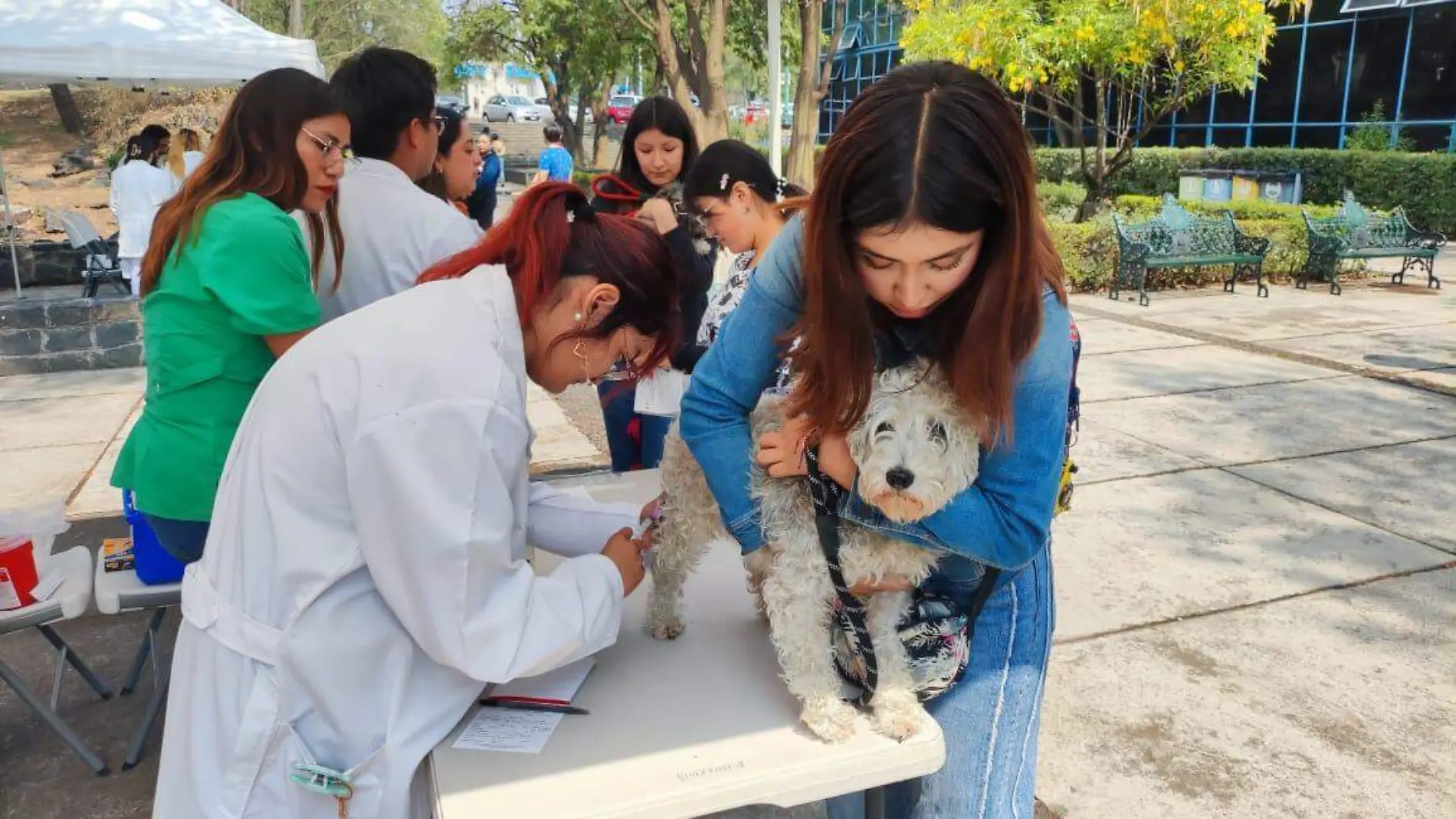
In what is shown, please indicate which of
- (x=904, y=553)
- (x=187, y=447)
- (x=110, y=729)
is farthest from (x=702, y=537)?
(x=110, y=729)

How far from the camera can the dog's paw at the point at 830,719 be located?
1635 millimetres

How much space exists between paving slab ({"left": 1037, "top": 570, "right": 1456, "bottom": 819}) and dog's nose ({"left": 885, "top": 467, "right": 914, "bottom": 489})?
1.92m

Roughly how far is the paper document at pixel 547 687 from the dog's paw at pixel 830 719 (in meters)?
0.43

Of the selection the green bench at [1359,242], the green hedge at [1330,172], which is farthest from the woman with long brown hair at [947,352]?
the green hedge at [1330,172]

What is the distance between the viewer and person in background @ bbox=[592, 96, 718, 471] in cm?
379

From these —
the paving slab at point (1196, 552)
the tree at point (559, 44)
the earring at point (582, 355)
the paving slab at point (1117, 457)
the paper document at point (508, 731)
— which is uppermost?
the tree at point (559, 44)

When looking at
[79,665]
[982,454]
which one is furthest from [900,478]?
[79,665]

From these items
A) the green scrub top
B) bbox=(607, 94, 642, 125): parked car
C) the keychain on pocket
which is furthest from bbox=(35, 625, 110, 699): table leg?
bbox=(607, 94, 642, 125): parked car

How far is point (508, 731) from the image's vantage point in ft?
5.45

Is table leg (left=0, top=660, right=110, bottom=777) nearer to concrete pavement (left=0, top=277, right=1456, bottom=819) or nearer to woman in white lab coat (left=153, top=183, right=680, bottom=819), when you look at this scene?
concrete pavement (left=0, top=277, right=1456, bottom=819)

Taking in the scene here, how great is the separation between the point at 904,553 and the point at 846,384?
31 cm

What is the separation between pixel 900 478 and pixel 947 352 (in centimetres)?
24

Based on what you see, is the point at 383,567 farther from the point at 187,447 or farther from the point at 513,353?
the point at 187,447

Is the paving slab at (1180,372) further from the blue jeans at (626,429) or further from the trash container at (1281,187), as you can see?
the trash container at (1281,187)
